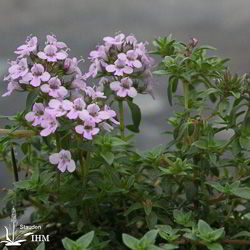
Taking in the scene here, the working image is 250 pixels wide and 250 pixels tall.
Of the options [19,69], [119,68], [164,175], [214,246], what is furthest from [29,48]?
[214,246]

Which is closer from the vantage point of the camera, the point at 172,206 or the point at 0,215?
the point at 172,206

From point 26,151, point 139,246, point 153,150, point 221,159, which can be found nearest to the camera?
point 139,246

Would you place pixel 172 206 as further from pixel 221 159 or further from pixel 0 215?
pixel 0 215

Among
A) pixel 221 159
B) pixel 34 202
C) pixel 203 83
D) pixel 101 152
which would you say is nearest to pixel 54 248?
pixel 34 202

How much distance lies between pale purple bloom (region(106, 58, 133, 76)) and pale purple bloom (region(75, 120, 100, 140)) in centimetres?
22

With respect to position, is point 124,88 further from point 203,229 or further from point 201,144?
point 203,229

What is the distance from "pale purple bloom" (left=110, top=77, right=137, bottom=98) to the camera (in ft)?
5.48

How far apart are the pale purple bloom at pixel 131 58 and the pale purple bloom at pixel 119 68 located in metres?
0.01

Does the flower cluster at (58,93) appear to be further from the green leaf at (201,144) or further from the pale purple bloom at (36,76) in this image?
the green leaf at (201,144)

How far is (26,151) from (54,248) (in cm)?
31

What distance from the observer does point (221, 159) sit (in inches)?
71.0

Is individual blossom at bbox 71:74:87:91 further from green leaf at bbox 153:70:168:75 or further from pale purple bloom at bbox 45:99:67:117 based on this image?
green leaf at bbox 153:70:168:75

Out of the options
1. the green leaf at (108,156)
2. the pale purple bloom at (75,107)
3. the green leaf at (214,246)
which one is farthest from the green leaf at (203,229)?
the pale purple bloom at (75,107)

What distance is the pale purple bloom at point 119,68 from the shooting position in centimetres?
165
